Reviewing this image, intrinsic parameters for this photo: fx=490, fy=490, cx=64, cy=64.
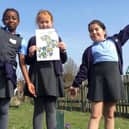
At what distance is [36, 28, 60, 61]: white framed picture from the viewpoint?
5973mm

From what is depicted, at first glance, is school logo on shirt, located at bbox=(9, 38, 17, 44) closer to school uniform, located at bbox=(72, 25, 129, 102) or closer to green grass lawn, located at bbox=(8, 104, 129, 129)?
school uniform, located at bbox=(72, 25, 129, 102)

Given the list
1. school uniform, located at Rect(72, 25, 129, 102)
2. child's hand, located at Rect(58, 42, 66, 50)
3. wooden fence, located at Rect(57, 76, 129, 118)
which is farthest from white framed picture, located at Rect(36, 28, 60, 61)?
wooden fence, located at Rect(57, 76, 129, 118)

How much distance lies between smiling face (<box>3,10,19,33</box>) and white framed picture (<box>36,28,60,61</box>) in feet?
0.96

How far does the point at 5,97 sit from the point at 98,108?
1.12 m

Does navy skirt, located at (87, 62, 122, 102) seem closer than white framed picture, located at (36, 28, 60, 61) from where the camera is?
Yes

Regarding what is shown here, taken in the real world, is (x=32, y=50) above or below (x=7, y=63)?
above

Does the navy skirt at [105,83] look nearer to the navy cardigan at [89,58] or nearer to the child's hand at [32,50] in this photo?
the navy cardigan at [89,58]

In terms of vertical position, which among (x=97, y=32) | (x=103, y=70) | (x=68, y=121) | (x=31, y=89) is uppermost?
(x=97, y=32)

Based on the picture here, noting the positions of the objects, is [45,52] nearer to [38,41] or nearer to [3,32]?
[38,41]

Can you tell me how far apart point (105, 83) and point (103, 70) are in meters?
0.16

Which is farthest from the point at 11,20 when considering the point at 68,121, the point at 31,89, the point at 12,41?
the point at 68,121

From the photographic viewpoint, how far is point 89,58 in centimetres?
602

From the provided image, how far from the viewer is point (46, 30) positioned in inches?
238

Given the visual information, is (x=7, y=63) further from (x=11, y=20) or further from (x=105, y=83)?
(x=105, y=83)
